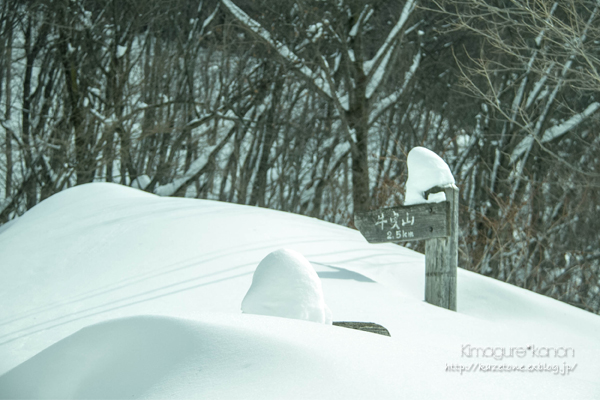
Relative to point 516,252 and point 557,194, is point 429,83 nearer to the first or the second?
point 557,194

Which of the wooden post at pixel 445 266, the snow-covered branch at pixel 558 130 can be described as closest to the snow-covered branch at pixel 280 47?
the snow-covered branch at pixel 558 130

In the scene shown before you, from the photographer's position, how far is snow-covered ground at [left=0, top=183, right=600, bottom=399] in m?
2.18

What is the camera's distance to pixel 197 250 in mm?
5160

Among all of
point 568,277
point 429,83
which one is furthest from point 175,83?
point 568,277

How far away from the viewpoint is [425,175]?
496 centimetres

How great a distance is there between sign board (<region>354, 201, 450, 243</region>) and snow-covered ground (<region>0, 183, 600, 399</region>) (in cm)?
42

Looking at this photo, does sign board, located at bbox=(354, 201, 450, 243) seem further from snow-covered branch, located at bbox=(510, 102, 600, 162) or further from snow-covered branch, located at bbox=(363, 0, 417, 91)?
snow-covered branch, located at bbox=(363, 0, 417, 91)

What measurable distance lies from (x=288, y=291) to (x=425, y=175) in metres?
2.53

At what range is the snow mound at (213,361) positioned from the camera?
206cm

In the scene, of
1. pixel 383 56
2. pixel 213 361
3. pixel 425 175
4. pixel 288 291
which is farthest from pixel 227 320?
pixel 383 56

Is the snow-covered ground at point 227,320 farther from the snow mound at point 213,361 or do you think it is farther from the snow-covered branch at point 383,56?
the snow-covered branch at point 383,56

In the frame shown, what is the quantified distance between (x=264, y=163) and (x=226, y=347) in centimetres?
1066

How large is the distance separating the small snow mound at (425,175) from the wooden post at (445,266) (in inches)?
4.1

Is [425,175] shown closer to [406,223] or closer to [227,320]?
[406,223]
